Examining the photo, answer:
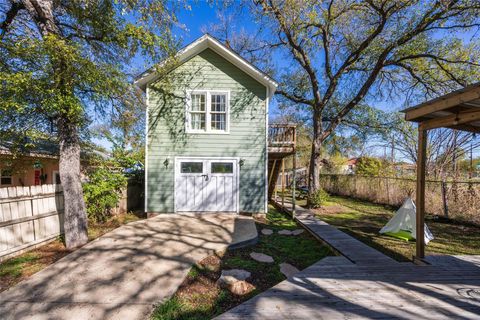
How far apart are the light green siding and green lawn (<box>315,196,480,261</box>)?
122 inches

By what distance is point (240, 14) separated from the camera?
10.2 metres

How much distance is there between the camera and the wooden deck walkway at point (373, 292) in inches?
104

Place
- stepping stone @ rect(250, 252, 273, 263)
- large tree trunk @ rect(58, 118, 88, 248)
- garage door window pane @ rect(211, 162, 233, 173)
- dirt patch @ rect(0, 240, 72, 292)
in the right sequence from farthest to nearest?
garage door window pane @ rect(211, 162, 233, 173), large tree trunk @ rect(58, 118, 88, 248), stepping stone @ rect(250, 252, 273, 263), dirt patch @ rect(0, 240, 72, 292)

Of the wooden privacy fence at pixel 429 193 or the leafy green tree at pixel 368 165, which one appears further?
the leafy green tree at pixel 368 165

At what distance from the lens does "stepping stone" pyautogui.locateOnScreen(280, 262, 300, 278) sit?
4.03m

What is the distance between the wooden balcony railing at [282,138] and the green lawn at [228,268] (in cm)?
357

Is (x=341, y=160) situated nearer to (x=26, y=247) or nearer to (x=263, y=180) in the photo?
(x=263, y=180)

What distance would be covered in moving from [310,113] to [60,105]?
1470cm

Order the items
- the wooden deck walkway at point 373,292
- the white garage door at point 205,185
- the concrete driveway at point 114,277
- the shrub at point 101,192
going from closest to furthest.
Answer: the wooden deck walkway at point 373,292, the concrete driveway at point 114,277, the shrub at point 101,192, the white garage door at point 205,185

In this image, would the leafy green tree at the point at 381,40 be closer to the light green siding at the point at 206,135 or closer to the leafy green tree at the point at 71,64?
the light green siding at the point at 206,135

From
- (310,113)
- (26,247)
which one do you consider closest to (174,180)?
(26,247)

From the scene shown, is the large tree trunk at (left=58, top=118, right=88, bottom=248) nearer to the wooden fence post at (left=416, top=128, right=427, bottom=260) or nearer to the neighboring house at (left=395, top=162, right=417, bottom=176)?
the wooden fence post at (left=416, top=128, right=427, bottom=260)

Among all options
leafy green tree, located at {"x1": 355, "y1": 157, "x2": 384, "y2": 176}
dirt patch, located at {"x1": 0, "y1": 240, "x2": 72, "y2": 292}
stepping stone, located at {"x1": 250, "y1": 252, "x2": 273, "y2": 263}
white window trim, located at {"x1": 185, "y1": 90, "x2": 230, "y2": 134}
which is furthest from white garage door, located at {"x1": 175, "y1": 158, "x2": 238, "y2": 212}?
leafy green tree, located at {"x1": 355, "y1": 157, "x2": 384, "y2": 176}

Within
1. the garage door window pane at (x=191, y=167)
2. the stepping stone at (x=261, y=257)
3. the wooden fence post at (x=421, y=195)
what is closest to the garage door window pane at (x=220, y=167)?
the garage door window pane at (x=191, y=167)
